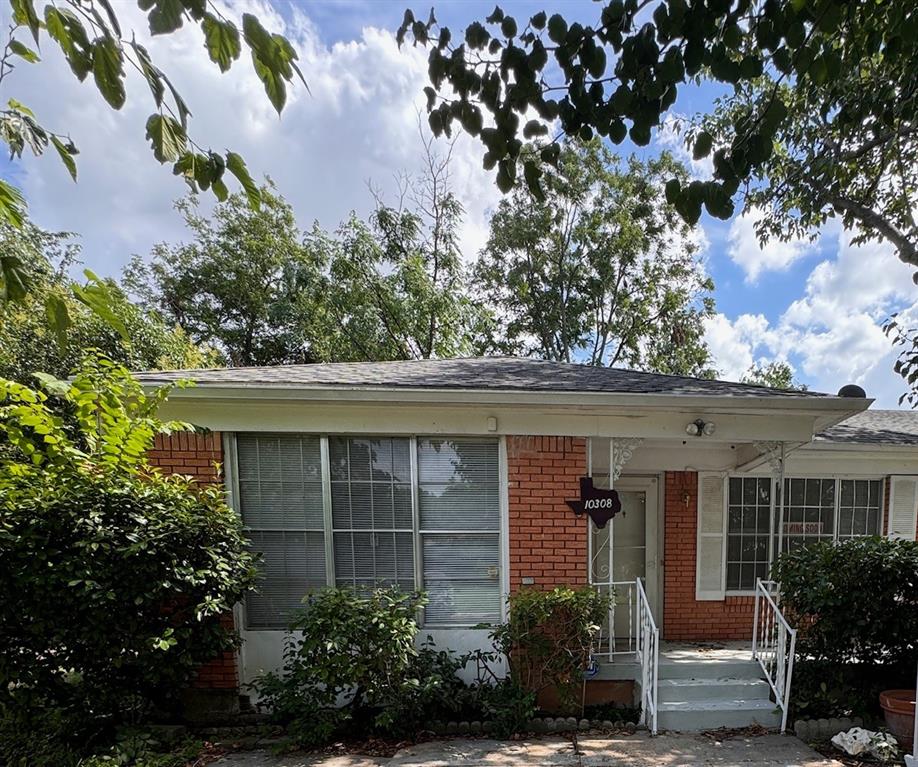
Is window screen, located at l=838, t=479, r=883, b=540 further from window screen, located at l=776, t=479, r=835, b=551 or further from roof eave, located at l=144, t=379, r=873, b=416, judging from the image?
roof eave, located at l=144, t=379, r=873, b=416

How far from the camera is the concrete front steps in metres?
4.25

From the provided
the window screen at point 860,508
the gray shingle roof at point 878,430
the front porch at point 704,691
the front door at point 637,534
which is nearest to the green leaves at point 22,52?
the front porch at point 704,691

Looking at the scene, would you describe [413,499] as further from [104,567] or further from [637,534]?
[637,534]

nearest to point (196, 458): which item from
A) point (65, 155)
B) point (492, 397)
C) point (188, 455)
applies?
A: point (188, 455)

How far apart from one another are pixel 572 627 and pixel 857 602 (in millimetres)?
2622

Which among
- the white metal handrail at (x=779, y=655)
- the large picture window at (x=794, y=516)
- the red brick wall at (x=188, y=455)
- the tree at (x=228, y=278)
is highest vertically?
the tree at (x=228, y=278)

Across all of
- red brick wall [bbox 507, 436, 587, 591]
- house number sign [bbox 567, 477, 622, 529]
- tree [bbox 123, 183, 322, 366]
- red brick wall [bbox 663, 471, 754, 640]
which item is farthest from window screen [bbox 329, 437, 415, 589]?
tree [bbox 123, 183, 322, 366]

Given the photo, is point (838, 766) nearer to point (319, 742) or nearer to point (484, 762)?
point (484, 762)

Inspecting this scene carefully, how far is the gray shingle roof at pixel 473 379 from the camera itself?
444 cm

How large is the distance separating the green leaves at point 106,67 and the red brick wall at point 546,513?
151 inches

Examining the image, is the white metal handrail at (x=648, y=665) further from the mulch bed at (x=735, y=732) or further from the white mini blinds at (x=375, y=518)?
the white mini blinds at (x=375, y=518)

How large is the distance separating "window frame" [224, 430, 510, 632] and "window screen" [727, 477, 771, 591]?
3717mm

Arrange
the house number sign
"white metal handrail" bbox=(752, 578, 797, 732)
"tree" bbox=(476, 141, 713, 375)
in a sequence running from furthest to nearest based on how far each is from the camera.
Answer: "tree" bbox=(476, 141, 713, 375), the house number sign, "white metal handrail" bbox=(752, 578, 797, 732)

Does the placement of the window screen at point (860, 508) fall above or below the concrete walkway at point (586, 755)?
above
